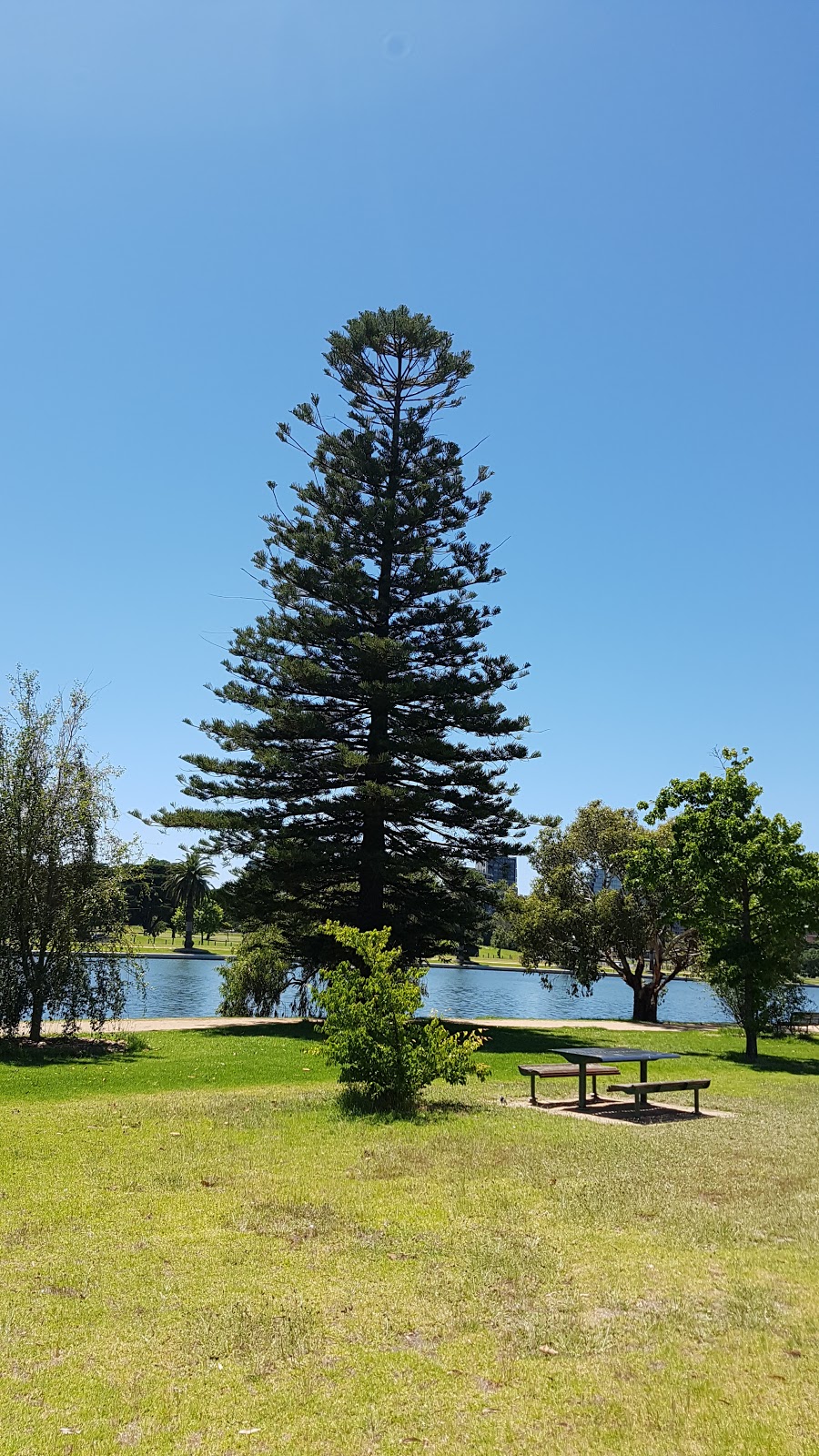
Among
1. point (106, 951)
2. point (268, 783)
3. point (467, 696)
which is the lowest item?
point (106, 951)

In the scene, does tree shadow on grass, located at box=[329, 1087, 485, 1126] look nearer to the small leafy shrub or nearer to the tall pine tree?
the small leafy shrub

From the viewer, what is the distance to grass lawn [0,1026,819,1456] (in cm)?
368

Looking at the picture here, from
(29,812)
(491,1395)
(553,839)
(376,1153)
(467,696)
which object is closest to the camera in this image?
(491,1395)

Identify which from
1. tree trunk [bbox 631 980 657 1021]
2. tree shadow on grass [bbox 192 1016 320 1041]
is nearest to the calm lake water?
tree trunk [bbox 631 980 657 1021]

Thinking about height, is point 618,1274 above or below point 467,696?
below

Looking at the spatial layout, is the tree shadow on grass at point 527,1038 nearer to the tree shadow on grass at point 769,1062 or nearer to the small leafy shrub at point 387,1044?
the tree shadow on grass at point 769,1062

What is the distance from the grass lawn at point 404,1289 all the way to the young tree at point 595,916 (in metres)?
21.0

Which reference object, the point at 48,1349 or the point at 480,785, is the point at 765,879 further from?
the point at 48,1349

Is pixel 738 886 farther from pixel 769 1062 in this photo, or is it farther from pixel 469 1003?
pixel 469 1003

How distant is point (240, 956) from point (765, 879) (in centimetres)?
1487

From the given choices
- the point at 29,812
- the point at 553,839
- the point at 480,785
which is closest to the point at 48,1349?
the point at 29,812

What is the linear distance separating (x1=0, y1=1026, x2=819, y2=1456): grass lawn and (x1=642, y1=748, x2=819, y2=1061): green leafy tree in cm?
948

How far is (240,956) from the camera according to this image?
27.0m

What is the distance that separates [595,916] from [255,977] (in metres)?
11.0
